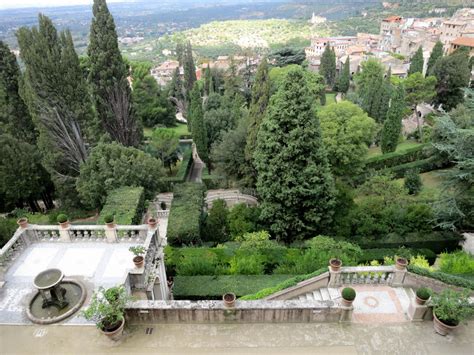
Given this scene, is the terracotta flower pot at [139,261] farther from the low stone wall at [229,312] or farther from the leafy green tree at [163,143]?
the leafy green tree at [163,143]

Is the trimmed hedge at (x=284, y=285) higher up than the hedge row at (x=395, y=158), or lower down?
higher up

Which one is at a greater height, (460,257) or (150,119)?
(460,257)

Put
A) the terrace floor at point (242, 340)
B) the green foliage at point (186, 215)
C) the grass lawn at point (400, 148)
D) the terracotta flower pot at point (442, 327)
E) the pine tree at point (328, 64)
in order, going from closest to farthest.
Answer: the terrace floor at point (242, 340) → the terracotta flower pot at point (442, 327) → the green foliage at point (186, 215) → the grass lawn at point (400, 148) → the pine tree at point (328, 64)

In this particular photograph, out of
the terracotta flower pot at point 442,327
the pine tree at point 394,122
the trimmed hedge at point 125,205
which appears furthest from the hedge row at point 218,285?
the pine tree at point 394,122

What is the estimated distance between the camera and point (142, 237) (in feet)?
45.4

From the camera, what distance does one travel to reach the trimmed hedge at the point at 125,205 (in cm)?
1983

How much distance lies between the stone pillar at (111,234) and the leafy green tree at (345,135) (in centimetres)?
2156

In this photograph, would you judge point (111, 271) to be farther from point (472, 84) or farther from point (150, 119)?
point (472, 84)

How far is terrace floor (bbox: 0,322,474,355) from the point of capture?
9.81 meters

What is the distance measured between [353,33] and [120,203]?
20491 centimetres

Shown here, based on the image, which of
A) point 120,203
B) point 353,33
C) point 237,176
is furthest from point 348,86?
point 353,33

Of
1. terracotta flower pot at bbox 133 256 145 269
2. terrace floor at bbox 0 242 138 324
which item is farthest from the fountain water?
terracotta flower pot at bbox 133 256 145 269

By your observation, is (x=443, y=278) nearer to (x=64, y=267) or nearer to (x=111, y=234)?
(x=111, y=234)

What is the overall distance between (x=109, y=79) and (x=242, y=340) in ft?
81.4
